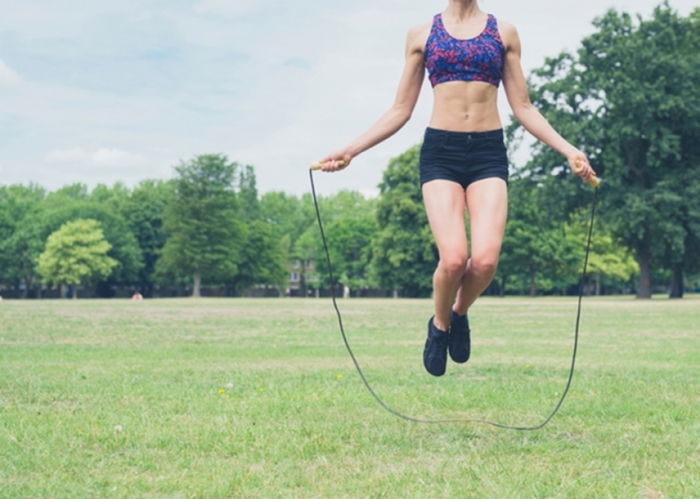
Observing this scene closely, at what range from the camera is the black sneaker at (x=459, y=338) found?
321 inches

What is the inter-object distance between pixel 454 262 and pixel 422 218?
79236 mm

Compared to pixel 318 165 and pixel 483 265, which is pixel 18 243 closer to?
pixel 318 165

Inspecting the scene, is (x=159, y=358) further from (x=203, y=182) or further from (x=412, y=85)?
(x=203, y=182)

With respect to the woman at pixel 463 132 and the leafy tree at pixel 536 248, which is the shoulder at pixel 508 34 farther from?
the leafy tree at pixel 536 248

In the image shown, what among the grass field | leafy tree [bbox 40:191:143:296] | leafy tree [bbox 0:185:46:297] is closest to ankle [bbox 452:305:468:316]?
the grass field

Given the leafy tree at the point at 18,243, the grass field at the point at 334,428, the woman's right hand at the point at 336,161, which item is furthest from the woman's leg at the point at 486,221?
the leafy tree at the point at 18,243

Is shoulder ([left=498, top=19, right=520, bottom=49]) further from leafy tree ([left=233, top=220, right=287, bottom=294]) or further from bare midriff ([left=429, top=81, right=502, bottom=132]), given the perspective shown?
leafy tree ([left=233, top=220, right=287, bottom=294])

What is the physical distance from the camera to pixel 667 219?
5819 centimetres

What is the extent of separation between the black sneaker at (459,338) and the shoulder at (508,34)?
244 centimetres

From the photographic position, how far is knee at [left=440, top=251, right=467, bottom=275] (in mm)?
7406

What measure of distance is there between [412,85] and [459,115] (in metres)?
0.58

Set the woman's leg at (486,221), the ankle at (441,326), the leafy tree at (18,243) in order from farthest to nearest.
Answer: the leafy tree at (18,243) < the ankle at (441,326) < the woman's leg at (486,221)

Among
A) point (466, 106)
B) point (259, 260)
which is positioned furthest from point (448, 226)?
point (259, 260)

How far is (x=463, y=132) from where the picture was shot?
757 centimetres
